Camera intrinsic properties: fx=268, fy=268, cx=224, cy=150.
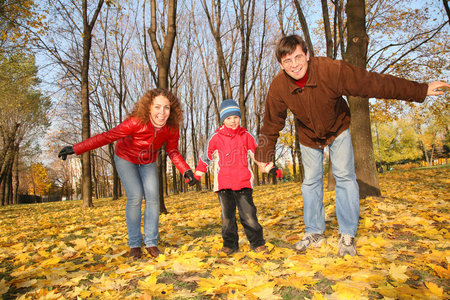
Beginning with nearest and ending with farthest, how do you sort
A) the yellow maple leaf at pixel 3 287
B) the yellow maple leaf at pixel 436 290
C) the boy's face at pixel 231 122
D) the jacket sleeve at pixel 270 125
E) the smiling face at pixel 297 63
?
the yellow maple leaf at pixel 436 290 → the yellow maple leaf at pixel 3 287 → the smiling face at pixel 297 63 → the jacket sleeve at pixel 270 125 → the boy's face at pixel 231 122

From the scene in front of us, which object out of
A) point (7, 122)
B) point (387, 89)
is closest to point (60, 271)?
point (387, 89)

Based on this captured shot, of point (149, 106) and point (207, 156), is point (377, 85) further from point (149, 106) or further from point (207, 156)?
point (149, 106)

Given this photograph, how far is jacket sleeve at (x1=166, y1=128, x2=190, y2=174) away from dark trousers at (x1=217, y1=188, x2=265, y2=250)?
0.57 metres

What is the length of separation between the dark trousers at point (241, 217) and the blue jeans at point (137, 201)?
0.80 meters

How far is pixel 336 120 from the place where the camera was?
98.1 inches

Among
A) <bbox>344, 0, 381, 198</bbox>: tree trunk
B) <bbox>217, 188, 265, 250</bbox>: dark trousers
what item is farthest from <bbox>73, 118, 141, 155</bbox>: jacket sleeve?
<bbox>344, 0, 381, 198</bbox>: tree trunk

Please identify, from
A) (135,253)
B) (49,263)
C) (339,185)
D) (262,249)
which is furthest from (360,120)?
(49,263)

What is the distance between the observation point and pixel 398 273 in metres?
1.80

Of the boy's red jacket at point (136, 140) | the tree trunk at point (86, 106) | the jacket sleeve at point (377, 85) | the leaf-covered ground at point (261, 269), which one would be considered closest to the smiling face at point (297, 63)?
the jacket sleeve at point (377, 85)

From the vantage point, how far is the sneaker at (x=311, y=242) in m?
2.64

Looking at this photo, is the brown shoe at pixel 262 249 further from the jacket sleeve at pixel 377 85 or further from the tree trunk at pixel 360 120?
the tree trunk at pixel 360 120

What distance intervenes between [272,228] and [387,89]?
7.98ft

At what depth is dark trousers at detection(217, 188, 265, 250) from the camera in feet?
8.94

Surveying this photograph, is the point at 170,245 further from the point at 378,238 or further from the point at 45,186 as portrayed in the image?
the point at 45,186
